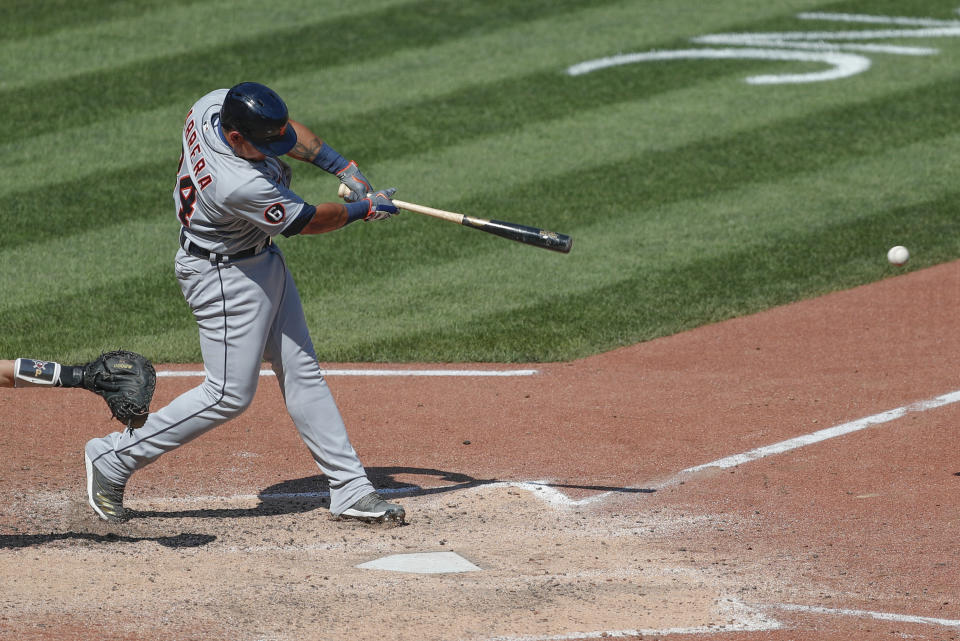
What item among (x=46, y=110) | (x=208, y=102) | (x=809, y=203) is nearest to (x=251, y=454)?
(x=208, y=102)

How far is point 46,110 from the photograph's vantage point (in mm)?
11453

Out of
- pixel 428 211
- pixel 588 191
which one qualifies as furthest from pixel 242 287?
pixel 588 191

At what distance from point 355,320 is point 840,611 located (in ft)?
14.9

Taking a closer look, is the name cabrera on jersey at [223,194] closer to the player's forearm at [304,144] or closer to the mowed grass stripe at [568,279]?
the player's forearm at [304,144]

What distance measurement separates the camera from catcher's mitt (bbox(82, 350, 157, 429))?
5.08 metres

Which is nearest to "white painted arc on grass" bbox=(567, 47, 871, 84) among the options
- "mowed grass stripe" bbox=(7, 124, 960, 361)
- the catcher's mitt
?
"mowed grass stripe" bbox=(7, 124, 960, 361)

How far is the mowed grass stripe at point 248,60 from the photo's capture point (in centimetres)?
1147

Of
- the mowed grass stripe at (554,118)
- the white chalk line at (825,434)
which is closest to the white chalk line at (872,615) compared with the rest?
the white chalk line at (825,434)

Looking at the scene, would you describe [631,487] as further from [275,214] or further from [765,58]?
[765,58]

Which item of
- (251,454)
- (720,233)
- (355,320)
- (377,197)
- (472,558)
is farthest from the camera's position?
(720,233)

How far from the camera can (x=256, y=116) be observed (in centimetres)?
497

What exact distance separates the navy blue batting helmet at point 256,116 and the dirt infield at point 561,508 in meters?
1.59

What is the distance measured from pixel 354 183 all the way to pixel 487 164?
194 inches

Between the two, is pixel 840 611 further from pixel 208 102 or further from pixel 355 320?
pixel 355 320
